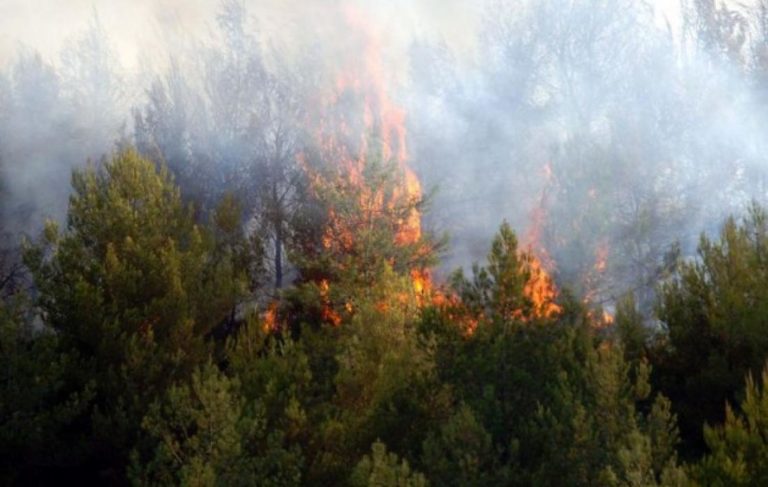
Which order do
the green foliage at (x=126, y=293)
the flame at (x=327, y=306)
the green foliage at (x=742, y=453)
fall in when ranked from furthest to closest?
1. the flame at (x=327, y=306)
2. the green foliage at (x=126, y=293)
3. the green foliage at (x=742, y=453)

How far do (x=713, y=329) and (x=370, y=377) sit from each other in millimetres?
5694

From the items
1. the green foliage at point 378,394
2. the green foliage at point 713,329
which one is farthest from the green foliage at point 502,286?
the green foliage at point 713,329

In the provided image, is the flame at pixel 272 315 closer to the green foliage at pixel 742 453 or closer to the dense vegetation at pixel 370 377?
the dense vegetation at pixel 370 377

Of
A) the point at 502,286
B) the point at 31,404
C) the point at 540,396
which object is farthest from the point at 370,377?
the point at 31,404

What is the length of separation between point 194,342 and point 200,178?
1093cm

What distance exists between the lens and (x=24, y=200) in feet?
100.0

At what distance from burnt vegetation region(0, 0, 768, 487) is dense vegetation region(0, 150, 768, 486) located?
0.17 ft

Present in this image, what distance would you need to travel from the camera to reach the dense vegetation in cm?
1080

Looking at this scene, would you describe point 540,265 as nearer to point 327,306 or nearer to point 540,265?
point 540,265

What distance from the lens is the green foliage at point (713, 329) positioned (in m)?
13.6

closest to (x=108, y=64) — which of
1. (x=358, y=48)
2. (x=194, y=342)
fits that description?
(x=358, y=48)

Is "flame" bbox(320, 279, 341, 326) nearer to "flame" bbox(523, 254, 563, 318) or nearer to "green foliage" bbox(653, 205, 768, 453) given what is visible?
"flame" bbox(523, 254, 563, 318)

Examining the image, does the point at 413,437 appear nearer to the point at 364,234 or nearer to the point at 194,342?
the point at 194,342

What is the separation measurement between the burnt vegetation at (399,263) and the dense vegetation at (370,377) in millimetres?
53
